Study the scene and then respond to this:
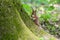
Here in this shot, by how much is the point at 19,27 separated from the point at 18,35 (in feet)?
0.55

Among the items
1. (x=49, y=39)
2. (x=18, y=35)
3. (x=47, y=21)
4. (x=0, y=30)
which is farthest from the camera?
(x=47, y=21)

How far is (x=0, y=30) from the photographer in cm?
286

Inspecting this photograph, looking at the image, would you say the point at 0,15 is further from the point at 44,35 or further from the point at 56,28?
the point at 56,28

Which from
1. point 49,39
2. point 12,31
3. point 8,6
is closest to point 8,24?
point 12,31

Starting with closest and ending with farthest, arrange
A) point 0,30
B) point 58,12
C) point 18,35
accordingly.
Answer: point 0,30, point 18,35, point 58,12

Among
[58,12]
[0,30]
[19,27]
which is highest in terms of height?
[58,12]

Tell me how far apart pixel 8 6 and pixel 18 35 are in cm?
49

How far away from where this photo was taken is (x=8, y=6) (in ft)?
10.1

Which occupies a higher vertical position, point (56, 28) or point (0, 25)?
point (56, 28)

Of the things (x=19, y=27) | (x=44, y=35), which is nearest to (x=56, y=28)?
(x=44, y=35)

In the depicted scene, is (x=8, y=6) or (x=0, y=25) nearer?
(x=0, y=25)

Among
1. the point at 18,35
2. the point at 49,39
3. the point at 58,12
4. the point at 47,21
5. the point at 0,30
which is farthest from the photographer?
the point at 58,12

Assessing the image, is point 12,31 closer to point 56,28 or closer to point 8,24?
point 8,24

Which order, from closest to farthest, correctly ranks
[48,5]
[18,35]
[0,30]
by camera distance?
1. [0,30]
2. [18,35]
3. [48,5]
